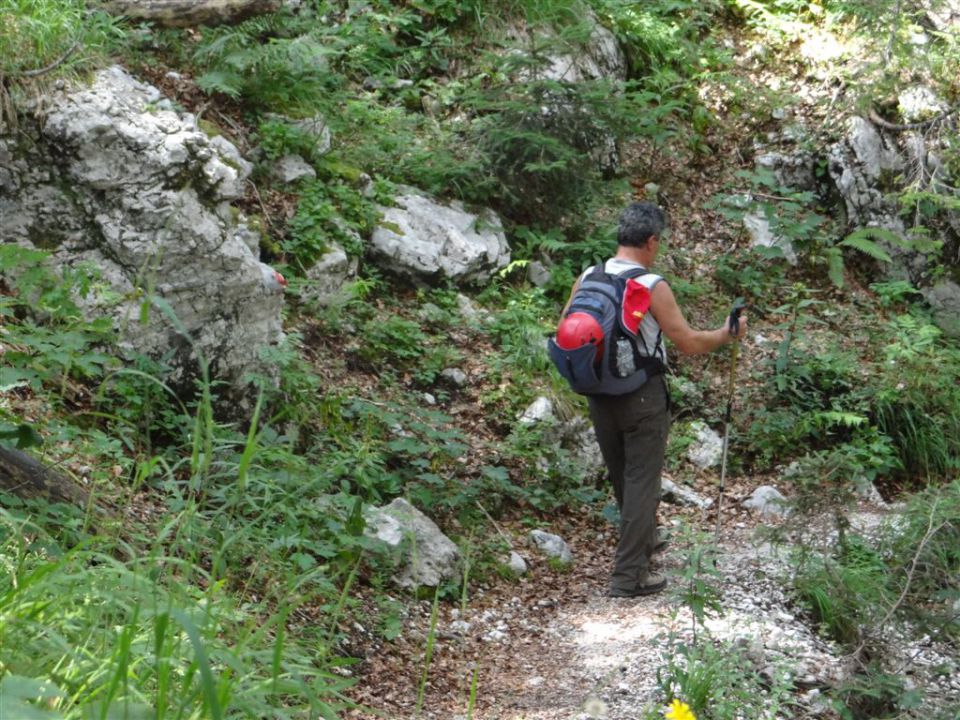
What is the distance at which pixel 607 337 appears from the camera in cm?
527

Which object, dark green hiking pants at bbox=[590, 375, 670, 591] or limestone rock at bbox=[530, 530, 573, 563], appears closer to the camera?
dark green hiking pants at bbox=[590, 375, 670, 591]

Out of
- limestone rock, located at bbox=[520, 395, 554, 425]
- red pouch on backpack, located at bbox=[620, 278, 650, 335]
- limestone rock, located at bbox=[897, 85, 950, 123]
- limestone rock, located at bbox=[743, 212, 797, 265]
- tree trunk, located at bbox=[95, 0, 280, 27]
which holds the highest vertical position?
tree trunk, located at bbox=[95, 0, 280, 27]

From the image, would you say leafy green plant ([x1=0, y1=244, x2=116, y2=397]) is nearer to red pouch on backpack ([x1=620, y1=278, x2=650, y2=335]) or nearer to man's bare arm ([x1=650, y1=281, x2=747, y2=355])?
red pouch on backpack ([x1=620, y1=278, x2=650, y2=335])

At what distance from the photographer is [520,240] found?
877 centimetres

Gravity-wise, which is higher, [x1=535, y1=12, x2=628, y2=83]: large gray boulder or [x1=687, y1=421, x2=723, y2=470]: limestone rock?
[x1=535, y1=12, x2=628, y2=83]: large gray boulder

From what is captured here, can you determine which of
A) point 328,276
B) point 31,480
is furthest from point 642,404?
point 31,480

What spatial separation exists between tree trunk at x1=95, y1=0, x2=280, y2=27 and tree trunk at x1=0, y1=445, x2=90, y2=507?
4812 mm

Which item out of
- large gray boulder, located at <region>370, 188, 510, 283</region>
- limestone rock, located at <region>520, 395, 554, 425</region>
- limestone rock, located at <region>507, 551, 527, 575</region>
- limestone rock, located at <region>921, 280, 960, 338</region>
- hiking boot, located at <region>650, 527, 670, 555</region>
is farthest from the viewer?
limestone rock, located at <region>921, 280, 960, 338</region>

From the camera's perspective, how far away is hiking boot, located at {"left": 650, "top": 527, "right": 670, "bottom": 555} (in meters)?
5.93

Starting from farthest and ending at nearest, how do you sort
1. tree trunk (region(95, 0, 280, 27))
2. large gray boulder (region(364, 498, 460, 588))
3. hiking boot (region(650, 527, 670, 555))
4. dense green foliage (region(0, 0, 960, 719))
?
1. tree trunk (region(95, 0, 280, 27))
2. hiking boot (region(650, 527, 670, 555))
3. large gray boulder (region(364, 498, 460, 588))
4. dense green foliage (region(0, 0, 960, 719))

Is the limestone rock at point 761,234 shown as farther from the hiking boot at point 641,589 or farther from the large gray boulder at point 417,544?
the large gray boulder at point 417,544

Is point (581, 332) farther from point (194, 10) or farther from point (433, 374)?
point (194, 10)

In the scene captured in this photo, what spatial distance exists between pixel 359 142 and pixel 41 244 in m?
3.59

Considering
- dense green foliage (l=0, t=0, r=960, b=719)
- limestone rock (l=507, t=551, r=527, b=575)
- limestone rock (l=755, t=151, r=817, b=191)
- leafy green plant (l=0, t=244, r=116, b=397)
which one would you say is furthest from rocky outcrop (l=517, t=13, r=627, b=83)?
leafy green plant (l=0, t=244, r=116, b=397)
